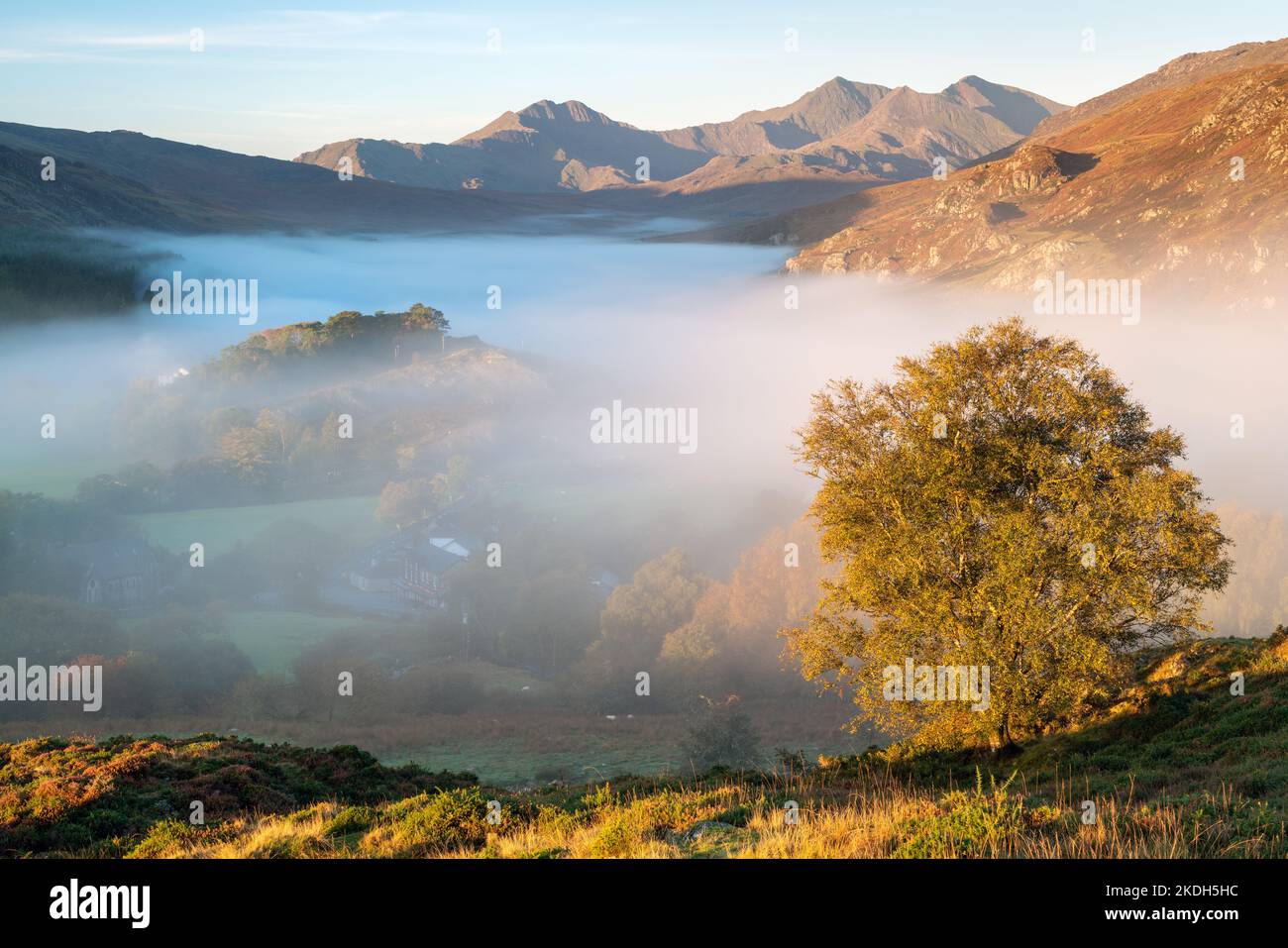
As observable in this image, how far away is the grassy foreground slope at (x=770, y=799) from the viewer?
530 inches

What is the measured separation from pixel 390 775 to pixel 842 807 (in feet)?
57.7

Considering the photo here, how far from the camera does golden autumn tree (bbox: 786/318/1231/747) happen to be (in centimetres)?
2881

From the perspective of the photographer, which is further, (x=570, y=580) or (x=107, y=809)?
(x=570, y=580)

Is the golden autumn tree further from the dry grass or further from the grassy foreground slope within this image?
the dry grass

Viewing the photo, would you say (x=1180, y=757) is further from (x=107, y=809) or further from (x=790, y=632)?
(x=107, y=809)

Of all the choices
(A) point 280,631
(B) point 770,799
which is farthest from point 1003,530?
(A) point 280,631

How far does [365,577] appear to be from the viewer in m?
170

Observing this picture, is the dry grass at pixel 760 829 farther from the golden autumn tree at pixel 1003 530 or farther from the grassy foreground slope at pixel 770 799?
the golden autumn tree at pixel 1003 530

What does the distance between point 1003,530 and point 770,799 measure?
1241 centimetres

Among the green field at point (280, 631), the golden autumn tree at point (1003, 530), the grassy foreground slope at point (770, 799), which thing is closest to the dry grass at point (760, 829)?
the grassy foreground slope at point (770, 799)

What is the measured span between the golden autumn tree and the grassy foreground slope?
2.53 meters

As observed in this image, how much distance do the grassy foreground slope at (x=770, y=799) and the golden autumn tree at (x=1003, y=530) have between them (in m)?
2.53

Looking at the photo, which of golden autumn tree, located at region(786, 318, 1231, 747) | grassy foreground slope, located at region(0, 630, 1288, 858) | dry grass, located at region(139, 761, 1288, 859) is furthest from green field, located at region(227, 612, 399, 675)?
dry grass, located at region(139, 761, 1288, 859)
